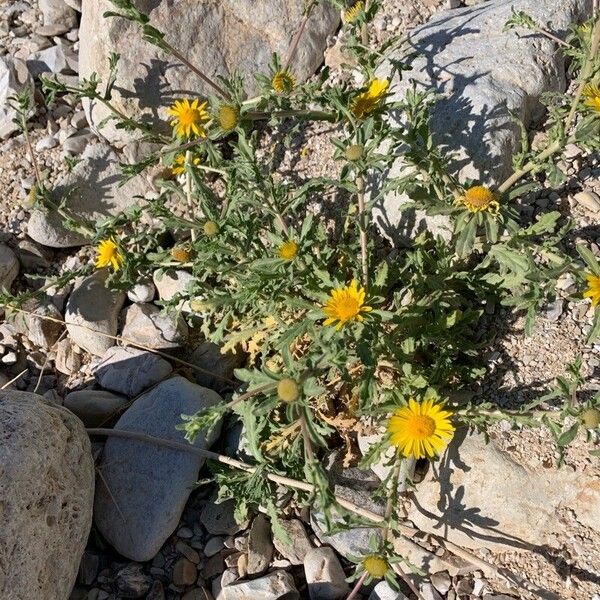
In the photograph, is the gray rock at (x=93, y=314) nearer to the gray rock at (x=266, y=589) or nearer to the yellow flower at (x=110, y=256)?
the yellow flower at (x=110, y=256)

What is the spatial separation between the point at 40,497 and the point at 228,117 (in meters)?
1.91

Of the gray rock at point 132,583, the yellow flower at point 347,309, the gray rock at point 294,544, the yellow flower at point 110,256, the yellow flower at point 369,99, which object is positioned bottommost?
the gray rock at point 132,583

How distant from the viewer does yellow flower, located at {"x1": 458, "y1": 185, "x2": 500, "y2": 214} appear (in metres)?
3.54

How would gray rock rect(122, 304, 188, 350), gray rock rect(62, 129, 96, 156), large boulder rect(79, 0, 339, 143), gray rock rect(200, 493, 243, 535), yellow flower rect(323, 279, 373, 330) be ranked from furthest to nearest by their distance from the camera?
gray rock rect(62, 129, 96, 156) < large boulder rect(79, 0, 339, 143) < gray rock rect(122, 304, 188, 350) < gray rock rect(200, 493, 243, 535) < yellow flower rect(323, 279, 373, 330)

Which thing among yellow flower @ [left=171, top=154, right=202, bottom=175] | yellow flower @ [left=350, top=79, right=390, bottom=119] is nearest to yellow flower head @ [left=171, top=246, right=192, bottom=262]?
yellow flower @ [left=171, top=154, right=202, bottom=175]

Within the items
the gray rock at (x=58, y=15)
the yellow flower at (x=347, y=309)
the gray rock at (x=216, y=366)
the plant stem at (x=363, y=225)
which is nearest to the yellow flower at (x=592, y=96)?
the plant stem at (x=363, y=225)

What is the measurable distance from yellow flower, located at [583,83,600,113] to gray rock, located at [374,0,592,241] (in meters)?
0.65

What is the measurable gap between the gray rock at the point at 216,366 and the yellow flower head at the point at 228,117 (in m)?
1.31

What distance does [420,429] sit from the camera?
3.32 m

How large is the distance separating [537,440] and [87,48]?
11.7 feet

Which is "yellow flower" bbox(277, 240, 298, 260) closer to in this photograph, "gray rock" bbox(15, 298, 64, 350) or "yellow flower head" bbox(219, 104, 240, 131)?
"yellow flower head" bbox(219, 104, 240, 131)

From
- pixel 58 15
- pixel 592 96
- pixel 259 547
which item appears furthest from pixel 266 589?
pixel 58 15

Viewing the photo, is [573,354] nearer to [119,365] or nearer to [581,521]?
[581,521]

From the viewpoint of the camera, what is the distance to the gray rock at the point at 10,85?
5199 millimetres
